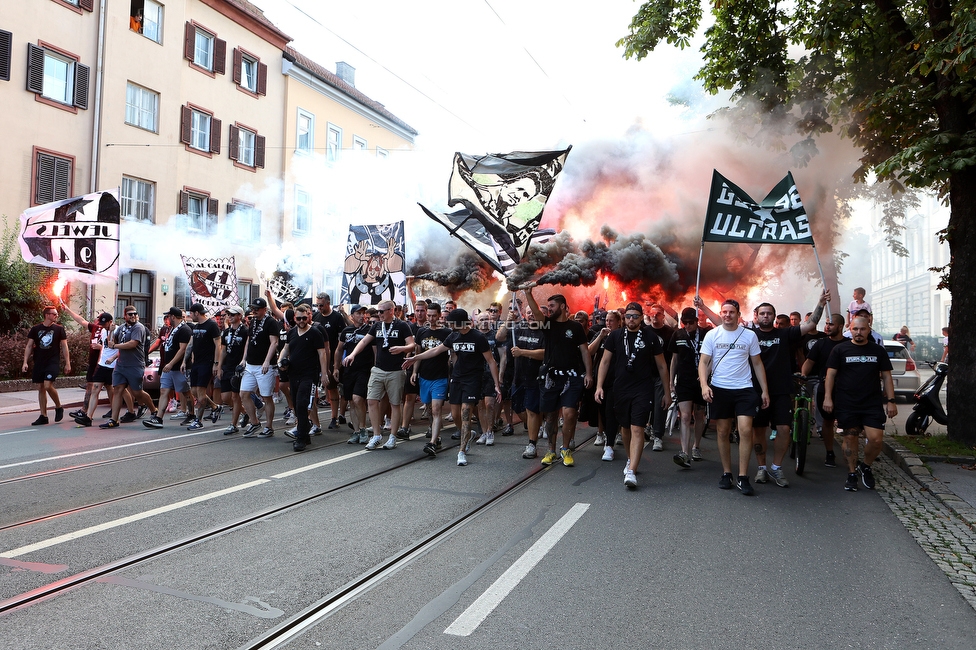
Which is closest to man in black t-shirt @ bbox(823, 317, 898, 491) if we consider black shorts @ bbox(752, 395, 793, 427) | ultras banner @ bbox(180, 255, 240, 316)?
black shorts @ bbox(752, 395, 793, 427)

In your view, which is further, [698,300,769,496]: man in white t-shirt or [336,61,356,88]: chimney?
[336,61,356,88]: chimney

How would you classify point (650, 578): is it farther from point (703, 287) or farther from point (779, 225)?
point (703, 287)

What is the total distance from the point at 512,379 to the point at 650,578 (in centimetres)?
672

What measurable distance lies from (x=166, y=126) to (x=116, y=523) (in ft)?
67.8

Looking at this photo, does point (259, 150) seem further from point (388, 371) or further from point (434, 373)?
point (434, 373)

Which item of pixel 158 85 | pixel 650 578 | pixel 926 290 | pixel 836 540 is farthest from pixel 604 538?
pixel 926 290

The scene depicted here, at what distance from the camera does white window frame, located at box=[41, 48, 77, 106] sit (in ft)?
64.3

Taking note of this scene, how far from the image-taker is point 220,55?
25062 mm

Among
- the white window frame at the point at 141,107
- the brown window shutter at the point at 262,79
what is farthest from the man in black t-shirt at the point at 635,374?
the brown window shutter at the point at 262,79

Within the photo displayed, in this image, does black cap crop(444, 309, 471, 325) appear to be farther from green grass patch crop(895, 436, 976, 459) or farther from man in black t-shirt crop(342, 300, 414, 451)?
green grass patch crop(895, 436, 976, 459)

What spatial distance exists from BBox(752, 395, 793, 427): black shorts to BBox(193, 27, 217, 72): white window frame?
2283cm

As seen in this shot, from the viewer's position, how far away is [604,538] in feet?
16.7

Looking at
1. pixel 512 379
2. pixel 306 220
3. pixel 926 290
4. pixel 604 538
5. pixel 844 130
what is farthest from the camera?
pixel 926 290

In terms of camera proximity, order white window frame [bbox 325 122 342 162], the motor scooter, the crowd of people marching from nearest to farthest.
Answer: the crowd of people marching < the motor scooter < white window frame [bbox 325 122 342 162]
